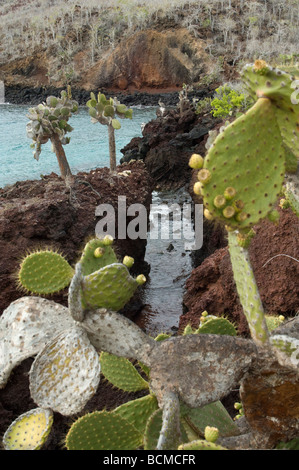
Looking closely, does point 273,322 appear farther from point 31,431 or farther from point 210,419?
point 31,431

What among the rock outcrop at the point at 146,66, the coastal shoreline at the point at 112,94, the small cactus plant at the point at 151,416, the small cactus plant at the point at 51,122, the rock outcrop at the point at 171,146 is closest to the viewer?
the small cactus plant at the point at 151,416

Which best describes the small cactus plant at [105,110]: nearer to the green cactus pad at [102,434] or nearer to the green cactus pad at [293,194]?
the green cactus pad at [293,194]

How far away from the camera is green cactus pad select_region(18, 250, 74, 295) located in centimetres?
180

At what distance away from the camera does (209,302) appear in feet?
11.1

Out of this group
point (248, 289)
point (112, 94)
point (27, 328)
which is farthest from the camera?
point (112, 94)

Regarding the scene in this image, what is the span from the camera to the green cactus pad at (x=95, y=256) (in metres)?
1.69

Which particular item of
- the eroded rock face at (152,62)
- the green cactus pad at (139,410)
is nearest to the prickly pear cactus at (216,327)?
the green cactus pad at (139,410)

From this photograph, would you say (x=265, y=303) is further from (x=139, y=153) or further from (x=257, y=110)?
(x=139, y=153)

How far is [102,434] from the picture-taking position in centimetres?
161

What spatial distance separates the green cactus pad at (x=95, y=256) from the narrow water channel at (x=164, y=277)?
101 inches

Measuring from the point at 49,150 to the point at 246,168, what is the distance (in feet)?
34.4

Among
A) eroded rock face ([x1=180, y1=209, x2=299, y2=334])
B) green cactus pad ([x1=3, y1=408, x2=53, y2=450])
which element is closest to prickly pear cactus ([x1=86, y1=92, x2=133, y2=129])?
eroded rock face ([x1=180, y1=209, x2=299, y2=334])

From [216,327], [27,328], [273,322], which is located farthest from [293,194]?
[27,328]

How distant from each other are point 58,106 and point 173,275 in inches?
90.0
